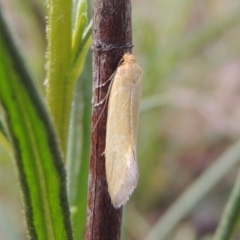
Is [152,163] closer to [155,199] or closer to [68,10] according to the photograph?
[155,199]

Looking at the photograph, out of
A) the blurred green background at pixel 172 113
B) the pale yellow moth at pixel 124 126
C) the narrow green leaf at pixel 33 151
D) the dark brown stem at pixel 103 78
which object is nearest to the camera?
the narrow green leaf at pixel 33 151

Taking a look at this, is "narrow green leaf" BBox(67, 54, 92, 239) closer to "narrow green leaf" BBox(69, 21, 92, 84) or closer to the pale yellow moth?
the pale yellow moth

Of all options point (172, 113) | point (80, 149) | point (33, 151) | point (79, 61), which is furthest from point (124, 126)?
point (172, 113)

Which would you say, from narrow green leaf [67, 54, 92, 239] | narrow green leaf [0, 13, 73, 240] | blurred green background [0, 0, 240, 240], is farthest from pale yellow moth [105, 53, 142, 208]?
blurred green background [0, 0, 240, 240]

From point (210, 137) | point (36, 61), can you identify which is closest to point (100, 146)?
point (36, 61)

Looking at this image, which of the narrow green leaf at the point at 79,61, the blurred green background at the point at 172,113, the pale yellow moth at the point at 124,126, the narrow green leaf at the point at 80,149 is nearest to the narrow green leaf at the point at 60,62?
the narrow green leaf at the point at 79,61

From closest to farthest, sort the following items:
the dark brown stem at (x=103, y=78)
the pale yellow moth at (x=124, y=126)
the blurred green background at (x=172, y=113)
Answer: the dark brown stem at (x=103, y=78) < the pale yellow moth at (x=124, y=126) < the blurred green background at (x=172, y=113)

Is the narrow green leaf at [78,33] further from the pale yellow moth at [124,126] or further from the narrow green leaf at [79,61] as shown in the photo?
the pale yellow moth at [124,126]
